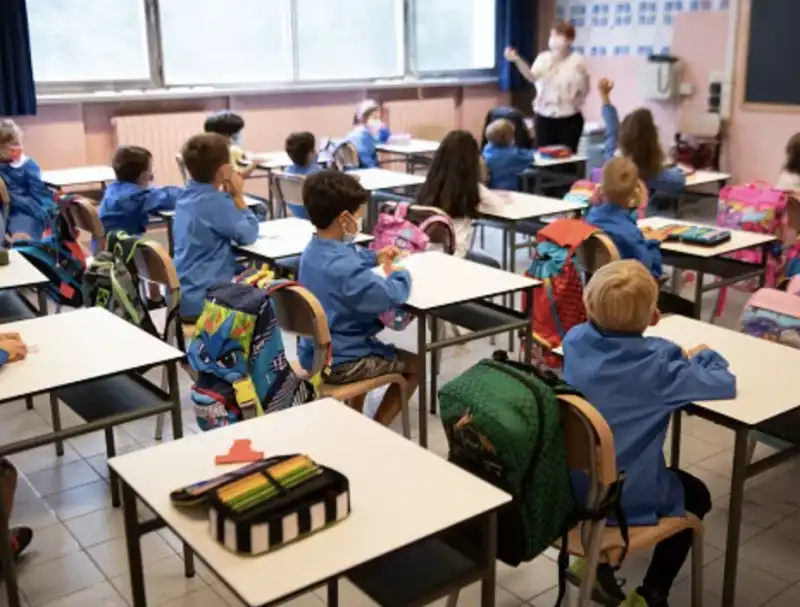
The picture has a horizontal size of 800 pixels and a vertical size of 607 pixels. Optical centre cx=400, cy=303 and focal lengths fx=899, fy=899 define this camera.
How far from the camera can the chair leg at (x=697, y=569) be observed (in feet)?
7.09

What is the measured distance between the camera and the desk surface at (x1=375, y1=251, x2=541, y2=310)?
3000 millimetres

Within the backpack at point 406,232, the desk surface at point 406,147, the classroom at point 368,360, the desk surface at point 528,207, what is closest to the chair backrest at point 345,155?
the classroom at point 368,360

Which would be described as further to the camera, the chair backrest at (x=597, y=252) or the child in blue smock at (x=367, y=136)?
the child in blue smock at (x=367, y=136)

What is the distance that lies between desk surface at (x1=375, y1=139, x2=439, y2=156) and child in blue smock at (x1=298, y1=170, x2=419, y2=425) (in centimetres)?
379

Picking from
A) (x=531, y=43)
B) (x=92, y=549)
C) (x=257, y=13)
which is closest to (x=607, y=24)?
(x=531, y=43)

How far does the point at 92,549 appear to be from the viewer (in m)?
2.75

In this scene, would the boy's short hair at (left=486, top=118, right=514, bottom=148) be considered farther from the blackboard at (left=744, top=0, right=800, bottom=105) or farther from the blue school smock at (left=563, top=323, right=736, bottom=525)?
the blue school smock at (left=563, top=323, right=736, bottom=525)

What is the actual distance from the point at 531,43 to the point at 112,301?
6852mm

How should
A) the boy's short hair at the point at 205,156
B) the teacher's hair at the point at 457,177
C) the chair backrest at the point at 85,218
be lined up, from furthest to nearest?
the teacher's hair at the point at 457,177, the chair backrest at the point at 85,218, the boy's short hair at the point at 205,156

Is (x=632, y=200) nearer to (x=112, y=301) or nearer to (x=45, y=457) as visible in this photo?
(x=112, y=301)

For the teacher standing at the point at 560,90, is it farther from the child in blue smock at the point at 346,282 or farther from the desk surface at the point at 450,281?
the child in blue smock at the point at 346,282

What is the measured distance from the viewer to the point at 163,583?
256 centimetres

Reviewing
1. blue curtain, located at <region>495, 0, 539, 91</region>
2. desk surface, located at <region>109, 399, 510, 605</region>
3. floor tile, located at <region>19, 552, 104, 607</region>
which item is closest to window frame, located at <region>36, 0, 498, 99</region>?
blue curtain, located at <region>495, 0, 539, 91</region>

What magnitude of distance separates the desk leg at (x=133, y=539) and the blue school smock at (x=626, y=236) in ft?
7.90
